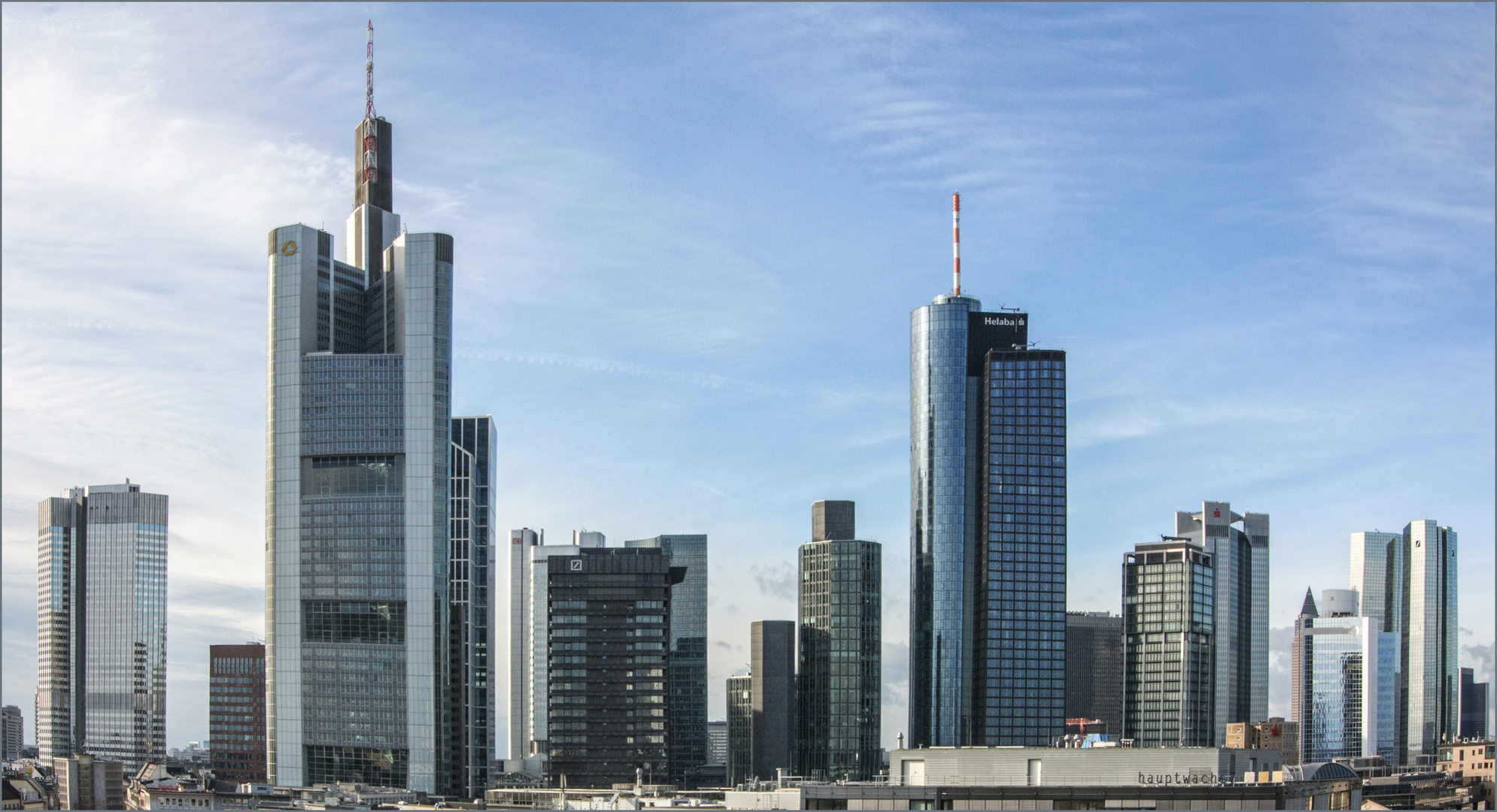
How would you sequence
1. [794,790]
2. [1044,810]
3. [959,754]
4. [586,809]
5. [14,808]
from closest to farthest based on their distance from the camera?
[1044,810]
[959,754]
[794,790]
[586,809]
[14,808]

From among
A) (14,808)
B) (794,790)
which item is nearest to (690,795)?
(794,790)

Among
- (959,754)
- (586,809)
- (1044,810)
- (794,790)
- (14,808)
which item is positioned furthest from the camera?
(14,808)

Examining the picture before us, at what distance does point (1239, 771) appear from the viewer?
148375 millimetres

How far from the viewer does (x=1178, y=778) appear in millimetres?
141250

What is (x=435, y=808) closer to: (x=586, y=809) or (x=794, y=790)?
(x=586, y=809)

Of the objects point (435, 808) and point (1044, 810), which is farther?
point (435, 808)

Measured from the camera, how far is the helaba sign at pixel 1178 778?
456 ft

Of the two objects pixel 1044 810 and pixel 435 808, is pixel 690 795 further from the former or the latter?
pixel 1044 810

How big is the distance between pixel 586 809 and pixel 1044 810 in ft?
214

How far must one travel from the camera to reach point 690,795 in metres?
190

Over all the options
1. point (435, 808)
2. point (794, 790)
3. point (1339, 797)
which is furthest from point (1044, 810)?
point (435, 808)

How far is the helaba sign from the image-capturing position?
456 feet

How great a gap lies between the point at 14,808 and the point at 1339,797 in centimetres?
16314

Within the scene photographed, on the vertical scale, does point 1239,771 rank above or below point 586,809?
above
